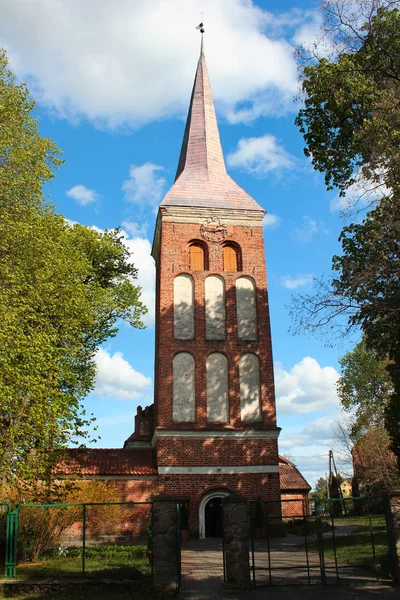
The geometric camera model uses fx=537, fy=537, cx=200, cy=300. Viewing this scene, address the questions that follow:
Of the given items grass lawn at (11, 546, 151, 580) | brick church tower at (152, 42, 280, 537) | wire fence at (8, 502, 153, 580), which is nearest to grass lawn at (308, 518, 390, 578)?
brick church tower at (152, 42, 280, 537)

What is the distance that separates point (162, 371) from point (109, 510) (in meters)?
6.31

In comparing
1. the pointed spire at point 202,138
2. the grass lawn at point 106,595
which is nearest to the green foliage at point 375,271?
the grass lawn at point 106,595

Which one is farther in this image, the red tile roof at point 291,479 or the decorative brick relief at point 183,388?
the red tile roof at point 291,479

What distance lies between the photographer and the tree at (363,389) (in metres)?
34.6

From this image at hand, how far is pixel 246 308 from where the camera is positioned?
2316cm

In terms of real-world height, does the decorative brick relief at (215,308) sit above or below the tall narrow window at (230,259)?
below

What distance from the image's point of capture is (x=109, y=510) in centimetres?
1659

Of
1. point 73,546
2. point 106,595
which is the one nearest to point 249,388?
point 73,546

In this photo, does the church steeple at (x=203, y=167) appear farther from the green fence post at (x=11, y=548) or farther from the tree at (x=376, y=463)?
the green fence post at (x=11, y=548)

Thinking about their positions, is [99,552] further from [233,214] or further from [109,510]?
[233,214]

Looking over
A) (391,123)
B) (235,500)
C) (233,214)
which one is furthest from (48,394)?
(233,214)

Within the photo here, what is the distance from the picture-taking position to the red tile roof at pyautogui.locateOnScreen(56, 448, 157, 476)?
65.5 ft

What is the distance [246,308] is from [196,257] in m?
3.20

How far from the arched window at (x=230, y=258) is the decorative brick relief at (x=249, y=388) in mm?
4080
